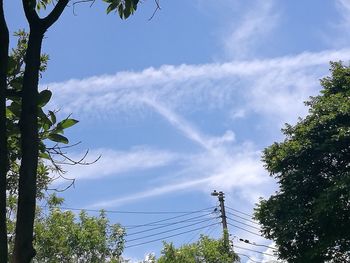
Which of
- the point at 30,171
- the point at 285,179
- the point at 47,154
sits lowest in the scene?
the point at 30,171

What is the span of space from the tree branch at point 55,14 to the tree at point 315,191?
44.5 ft

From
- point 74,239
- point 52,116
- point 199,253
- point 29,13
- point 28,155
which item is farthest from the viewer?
point 199,253

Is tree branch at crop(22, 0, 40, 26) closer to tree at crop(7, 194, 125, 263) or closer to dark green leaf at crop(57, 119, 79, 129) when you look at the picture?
dark green leaf at crop(57, 119, 79, 129)

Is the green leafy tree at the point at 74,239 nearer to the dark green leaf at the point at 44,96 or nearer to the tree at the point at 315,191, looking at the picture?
the tree at the point at 315,191

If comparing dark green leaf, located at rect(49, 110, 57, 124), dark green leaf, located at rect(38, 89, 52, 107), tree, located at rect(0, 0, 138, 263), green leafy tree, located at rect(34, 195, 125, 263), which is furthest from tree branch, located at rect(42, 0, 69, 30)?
green leafy tree, located at rect(34, 195, 125, 263)

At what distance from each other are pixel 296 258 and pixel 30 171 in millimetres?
15717

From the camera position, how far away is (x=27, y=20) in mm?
3117

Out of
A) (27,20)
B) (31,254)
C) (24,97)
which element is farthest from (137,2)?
(31,254)

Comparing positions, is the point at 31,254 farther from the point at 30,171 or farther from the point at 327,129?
the point at 327,129

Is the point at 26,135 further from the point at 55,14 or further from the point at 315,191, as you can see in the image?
the point at 315,191

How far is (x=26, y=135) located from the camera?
9.21 ft

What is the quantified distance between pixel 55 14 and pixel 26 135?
0.76m

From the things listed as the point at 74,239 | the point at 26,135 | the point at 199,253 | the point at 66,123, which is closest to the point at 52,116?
the point at 66,123

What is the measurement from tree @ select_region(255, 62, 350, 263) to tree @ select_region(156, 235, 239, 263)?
4.13m
